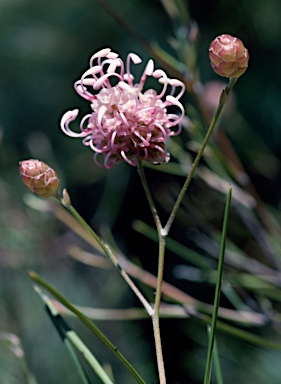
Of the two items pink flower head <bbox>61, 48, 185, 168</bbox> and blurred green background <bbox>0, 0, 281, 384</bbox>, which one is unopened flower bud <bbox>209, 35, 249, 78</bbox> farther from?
blurred green background <bbox>0, 0, 281, 384</bbox>

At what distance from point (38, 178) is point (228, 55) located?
6.5 inches

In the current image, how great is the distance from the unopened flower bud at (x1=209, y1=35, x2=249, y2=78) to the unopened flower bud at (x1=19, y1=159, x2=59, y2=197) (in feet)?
0.49

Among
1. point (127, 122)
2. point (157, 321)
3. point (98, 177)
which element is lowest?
point (98, 177)

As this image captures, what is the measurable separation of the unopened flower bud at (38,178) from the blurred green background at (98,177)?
2.32ft

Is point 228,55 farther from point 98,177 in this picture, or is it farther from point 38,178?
point 98,177

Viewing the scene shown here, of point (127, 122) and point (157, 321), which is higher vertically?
point (127, 122)

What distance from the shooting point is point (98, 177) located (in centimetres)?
194

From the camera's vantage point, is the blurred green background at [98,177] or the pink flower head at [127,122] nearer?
the pink flower head at [127,122]

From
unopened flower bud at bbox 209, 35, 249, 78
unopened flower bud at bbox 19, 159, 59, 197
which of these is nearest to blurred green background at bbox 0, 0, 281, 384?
unopened flower bud at bbox 19, 159, 59, 197

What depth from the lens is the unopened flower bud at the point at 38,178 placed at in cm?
47

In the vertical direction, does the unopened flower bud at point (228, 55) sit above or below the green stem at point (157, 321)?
above

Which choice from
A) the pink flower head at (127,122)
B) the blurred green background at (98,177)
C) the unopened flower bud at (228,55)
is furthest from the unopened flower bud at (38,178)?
the blurred green background at (98,177)

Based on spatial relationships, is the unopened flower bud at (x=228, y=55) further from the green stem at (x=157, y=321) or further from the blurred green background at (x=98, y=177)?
the blurred green background at (x=98, y=177)

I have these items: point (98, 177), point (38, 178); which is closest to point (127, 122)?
point (38, 178)
